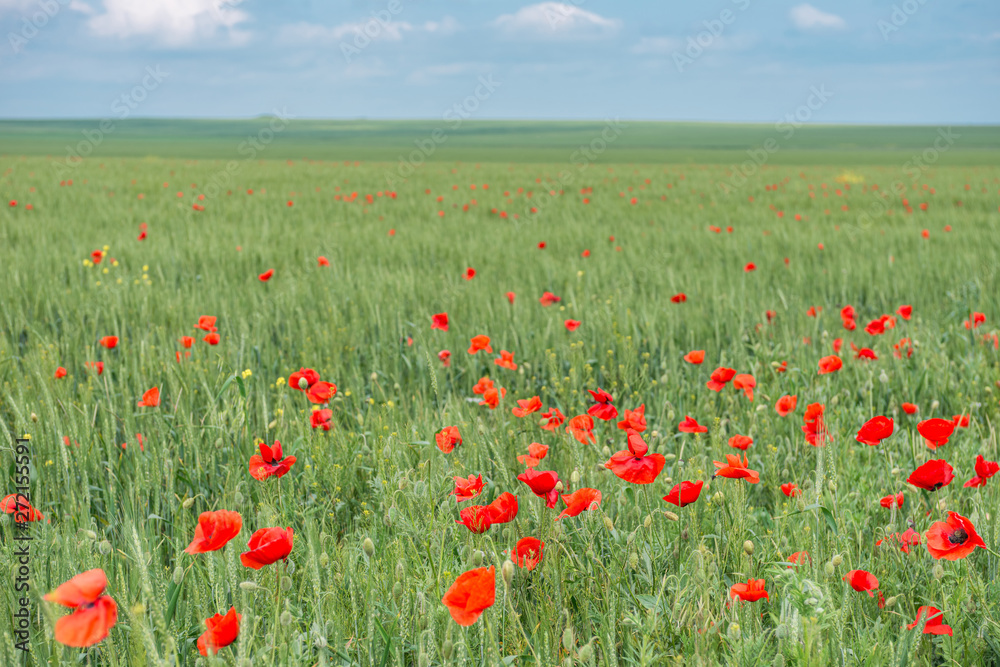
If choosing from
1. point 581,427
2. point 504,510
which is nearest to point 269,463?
point 504,510

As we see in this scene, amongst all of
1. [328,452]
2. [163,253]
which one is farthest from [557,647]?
[163,253]

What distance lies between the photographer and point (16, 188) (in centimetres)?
1160

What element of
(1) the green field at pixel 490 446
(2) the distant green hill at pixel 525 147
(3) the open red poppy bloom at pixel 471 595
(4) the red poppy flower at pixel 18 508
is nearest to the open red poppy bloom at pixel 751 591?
(1) the green field at pixel 490 446

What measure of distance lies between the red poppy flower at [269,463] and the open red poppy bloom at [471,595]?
64cm

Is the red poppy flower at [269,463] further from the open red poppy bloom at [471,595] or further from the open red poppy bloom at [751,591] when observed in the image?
the open red poppy bloom at [751,591]

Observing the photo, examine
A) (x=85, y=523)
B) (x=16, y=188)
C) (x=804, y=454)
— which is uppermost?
(x=16, y=188)

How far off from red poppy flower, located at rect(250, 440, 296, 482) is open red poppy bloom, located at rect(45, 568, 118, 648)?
0.59m

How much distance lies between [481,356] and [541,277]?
6.65 ft

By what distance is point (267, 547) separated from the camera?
985 millimetres

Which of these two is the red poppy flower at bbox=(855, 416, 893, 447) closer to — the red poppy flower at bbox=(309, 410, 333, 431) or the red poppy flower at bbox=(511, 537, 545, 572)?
the red poppy flower at bbox=(511, 537, 545, 572)

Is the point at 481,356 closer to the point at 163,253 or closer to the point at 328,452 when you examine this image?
the point at 328,452

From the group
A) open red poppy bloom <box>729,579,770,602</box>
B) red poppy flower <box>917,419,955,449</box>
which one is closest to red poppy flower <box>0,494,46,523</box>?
open red poppy bloom <box>729,579,770,602</box>

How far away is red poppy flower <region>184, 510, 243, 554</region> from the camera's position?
953 millimetres

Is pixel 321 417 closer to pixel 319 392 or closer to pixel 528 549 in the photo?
pixel 319 392
